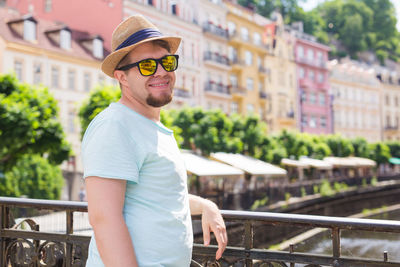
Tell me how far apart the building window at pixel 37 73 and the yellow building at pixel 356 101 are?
39.3 m

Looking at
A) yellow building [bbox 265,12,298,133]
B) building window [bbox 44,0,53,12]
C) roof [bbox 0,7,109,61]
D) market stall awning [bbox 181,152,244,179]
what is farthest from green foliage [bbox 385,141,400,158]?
building window [bbox 44,0,53,12]

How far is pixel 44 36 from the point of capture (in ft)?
93.6

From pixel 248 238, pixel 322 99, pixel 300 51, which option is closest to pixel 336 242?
pixel 248 238

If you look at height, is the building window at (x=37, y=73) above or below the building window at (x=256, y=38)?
below

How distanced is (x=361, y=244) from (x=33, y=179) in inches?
727

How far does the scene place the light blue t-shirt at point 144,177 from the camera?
175 cm

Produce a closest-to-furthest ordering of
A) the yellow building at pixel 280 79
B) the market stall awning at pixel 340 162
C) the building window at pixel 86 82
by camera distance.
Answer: the building window at pixel 86 82
the market stall awning at pixel 340 162
the yellow building at pixel 280 79

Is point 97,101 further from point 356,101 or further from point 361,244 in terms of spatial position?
point 356,101

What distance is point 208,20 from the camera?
41.4 metres

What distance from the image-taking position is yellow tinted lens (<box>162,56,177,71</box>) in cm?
201

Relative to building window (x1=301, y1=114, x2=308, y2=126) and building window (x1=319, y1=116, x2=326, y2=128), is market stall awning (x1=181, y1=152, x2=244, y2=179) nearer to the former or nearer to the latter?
building window (x1=301, y1=114, x2=308, y2=126)

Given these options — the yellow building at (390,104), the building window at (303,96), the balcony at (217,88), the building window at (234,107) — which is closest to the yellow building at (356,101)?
the yellow building at (390,104)

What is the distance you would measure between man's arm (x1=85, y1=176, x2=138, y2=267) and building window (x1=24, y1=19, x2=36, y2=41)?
89.5 ft

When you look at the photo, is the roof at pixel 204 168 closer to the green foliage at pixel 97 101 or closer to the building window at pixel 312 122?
the green foliage at pixel 97 101
